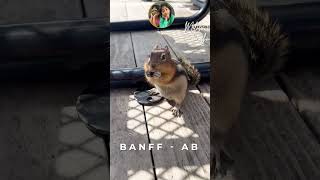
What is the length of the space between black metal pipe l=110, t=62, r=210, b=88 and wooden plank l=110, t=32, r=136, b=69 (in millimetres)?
11

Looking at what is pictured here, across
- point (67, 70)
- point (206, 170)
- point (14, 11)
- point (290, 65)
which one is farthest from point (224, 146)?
point (14, 11)

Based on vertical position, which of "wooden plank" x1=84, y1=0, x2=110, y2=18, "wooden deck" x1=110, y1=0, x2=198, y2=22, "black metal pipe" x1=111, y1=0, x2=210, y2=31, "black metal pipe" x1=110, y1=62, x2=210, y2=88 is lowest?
"black metal pipe" x1=110, y1=62, x2=210, y2=88

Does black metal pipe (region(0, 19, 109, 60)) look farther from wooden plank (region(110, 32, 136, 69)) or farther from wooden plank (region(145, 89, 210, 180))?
wooden plank (region(145, 89, 210, 180))

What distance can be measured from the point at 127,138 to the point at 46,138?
0.43ft

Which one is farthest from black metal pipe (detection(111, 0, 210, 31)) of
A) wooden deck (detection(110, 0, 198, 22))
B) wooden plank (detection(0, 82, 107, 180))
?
wooden plank (detection(0, 82, 107, 180))

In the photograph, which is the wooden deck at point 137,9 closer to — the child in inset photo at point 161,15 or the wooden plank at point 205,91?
the child in inset photo at point 161,15

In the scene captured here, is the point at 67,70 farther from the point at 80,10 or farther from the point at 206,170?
the point at 206,170

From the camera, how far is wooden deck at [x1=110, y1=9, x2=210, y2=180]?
0.57m

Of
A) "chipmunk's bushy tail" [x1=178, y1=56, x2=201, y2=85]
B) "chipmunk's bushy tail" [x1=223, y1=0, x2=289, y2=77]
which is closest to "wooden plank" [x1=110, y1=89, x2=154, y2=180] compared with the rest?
"chipmunk's bushy tail" [x1=178, y1=56, x2=201, y2=85]

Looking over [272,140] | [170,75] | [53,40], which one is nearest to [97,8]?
[53,40]

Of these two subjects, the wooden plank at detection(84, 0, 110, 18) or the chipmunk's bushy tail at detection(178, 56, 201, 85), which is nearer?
the wooden plank at detection(84, 0, 110, 18)

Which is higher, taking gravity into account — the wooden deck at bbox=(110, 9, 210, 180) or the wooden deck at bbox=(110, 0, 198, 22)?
the wooden deck at bbox=(110, 0, 198, 22)

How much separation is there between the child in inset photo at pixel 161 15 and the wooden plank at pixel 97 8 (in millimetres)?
95

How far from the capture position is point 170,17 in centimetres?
57
